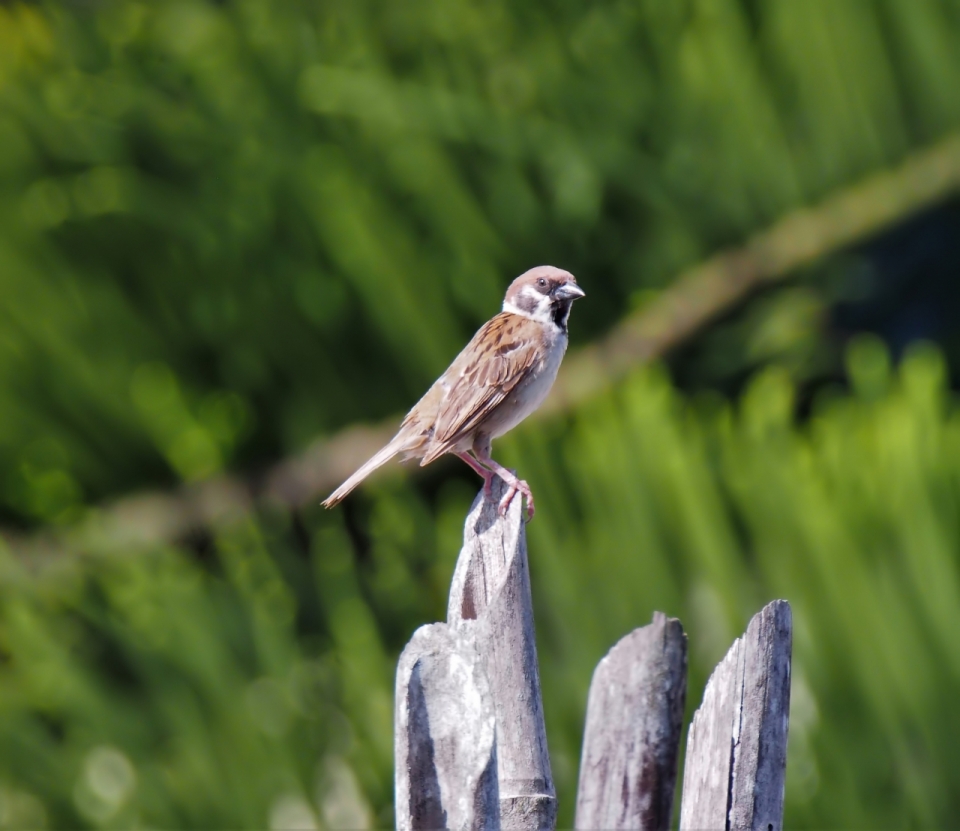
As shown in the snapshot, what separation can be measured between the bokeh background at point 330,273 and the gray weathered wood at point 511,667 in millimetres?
1538

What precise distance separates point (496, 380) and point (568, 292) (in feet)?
1.09

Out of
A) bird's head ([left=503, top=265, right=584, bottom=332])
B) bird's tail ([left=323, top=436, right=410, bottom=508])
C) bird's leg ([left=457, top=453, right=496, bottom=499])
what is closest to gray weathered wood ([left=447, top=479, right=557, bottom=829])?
bird's leg ([left=457, top=453, right=496, bottom=499])

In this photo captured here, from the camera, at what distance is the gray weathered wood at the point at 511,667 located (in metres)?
1.57

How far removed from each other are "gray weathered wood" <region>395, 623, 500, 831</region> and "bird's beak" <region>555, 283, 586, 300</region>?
2.06 metres

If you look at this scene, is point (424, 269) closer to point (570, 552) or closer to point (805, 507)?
point (570, 552)

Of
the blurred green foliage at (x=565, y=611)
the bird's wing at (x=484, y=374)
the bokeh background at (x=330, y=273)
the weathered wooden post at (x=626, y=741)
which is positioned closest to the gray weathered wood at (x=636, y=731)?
the weathered wooden post at (x=626, y=741)

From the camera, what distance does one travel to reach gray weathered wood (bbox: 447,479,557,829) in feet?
5.15

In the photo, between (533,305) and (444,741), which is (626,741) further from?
(533,305)

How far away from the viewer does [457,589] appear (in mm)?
1796

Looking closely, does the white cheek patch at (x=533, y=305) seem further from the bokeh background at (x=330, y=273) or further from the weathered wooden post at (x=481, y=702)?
the weathered wooden post at (x=481, y=702)

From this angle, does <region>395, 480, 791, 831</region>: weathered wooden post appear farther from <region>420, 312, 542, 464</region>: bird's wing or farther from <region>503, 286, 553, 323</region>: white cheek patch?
<region>503, 286, 553, 323</region>: white cheek patch

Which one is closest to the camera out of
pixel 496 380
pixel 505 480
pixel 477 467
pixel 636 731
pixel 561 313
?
pixel 636 731

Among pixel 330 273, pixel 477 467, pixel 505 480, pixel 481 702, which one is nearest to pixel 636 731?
pixel 481 702

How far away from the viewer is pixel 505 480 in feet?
8.36
